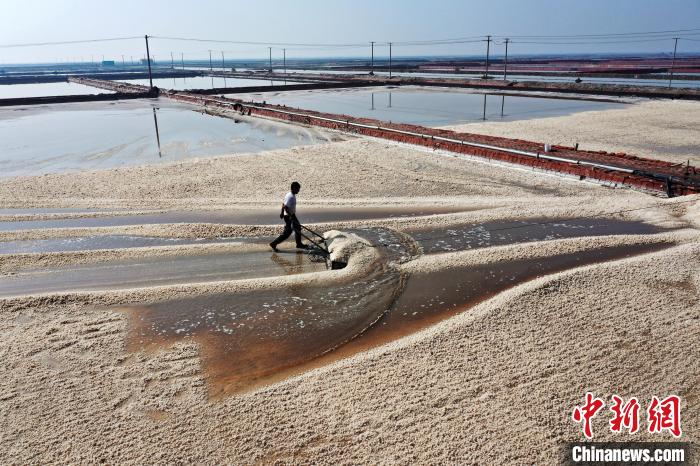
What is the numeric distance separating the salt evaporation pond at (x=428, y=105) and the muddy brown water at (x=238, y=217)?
13.9m

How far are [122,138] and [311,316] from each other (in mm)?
17860

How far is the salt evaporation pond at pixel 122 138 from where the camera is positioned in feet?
56.4

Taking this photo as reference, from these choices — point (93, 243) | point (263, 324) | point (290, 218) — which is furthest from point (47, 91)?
point (263, 324)

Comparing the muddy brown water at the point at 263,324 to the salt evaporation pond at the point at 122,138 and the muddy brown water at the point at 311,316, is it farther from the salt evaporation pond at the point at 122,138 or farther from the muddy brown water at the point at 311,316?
the salt evaporation pond at the point at 122,138

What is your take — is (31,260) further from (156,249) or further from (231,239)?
(231,239)

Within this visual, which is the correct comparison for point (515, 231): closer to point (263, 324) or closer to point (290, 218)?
point (290, 218)

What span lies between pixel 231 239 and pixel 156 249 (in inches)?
53.5

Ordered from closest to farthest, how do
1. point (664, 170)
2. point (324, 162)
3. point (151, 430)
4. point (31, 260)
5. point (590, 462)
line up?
point (590, 462) < point (151, 430) < point (31, 260) < point (664, 170) < point (324, 162)

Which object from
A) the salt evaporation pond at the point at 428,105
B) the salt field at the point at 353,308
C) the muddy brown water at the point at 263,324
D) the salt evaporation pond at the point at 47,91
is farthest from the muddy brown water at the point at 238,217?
the salt evaporation pond at the point at 47,91

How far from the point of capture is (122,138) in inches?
850

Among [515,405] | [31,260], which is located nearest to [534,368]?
[515,405]

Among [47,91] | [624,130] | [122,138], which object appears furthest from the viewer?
[47,91]

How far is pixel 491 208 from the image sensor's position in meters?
11.6

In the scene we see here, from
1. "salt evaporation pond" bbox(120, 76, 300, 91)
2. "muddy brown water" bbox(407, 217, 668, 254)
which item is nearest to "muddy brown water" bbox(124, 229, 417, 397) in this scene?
"muddy brown water" bbox(407, 217, 668, 254)
